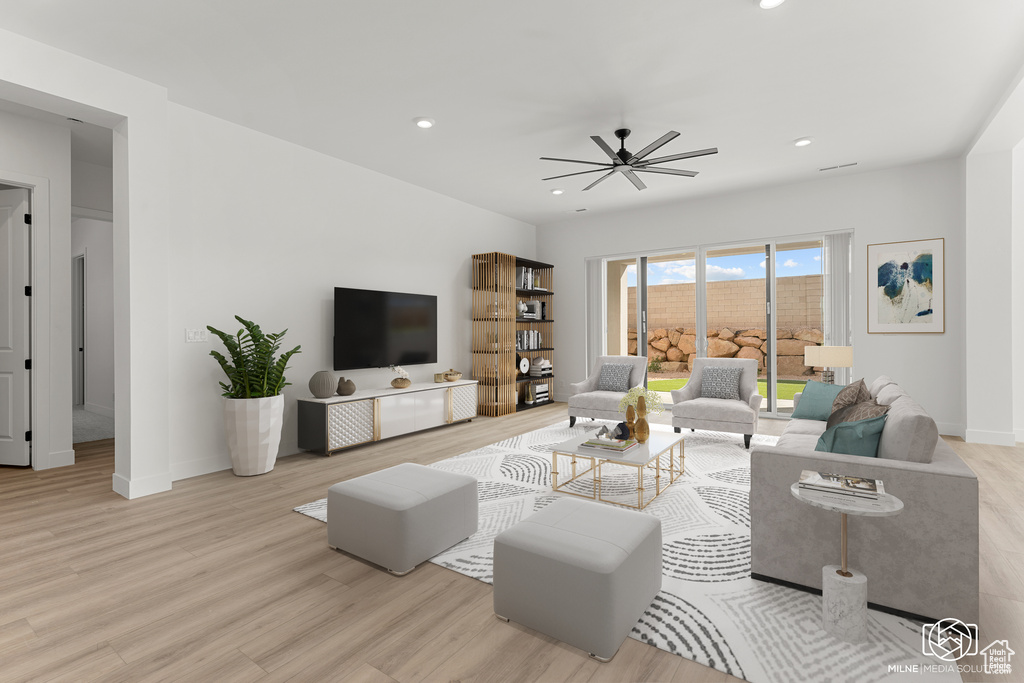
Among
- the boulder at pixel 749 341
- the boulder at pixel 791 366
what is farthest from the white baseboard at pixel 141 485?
the boulder at pixel 791 366

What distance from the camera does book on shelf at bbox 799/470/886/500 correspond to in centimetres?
180

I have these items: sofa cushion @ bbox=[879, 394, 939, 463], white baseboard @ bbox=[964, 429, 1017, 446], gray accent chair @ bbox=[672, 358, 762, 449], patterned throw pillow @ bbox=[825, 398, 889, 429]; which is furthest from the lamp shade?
sofa cushion @ bbox=[879, 394, 939, 463]

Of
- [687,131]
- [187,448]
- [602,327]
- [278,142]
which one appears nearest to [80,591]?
[187,448]

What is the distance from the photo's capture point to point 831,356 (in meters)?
4.59

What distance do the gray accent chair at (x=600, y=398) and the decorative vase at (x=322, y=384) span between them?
255 centimetres

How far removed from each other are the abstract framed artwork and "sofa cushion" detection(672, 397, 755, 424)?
211cm

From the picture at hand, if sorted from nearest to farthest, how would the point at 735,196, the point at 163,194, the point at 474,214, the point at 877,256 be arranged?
the point at 163,194
the point at 877,256
the point at 735,196
the point at 474,214

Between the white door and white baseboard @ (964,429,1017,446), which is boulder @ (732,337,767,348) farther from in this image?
the white door

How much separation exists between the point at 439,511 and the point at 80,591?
1.61 meters

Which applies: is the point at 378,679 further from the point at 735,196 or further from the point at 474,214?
the point at 735,196

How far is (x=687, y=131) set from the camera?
437 centimetres

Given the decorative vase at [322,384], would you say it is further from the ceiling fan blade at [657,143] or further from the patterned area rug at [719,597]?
the ceiling fan blade at [657,143]

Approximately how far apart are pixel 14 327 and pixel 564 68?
16.5 ft

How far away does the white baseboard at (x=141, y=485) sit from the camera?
11.3 feet
